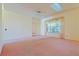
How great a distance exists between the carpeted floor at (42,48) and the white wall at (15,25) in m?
0.07

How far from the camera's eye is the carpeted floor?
93cm

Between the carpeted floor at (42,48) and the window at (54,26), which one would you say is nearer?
the carpeted floor at (42,48)

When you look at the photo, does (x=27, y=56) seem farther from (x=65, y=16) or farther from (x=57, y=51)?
(x=65, y=16)

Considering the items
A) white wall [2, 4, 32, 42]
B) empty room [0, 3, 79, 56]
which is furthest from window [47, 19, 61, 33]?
white wall [2, 4, 32, 42]

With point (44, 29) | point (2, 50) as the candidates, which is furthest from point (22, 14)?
point (2, 50)

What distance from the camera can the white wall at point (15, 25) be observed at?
958mm

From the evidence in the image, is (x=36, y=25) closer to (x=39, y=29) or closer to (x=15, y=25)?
(x=39, y=29)

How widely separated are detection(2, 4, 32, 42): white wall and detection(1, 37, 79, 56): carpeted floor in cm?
7

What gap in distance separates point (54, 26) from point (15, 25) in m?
0.37

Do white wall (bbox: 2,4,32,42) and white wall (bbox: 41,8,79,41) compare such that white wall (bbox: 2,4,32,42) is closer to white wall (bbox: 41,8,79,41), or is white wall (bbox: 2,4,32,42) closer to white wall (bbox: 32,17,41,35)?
white wall (bbox: 32,17,41,35)

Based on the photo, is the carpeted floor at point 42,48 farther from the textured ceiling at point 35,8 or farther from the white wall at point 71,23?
the textured ceiling at point 35,8

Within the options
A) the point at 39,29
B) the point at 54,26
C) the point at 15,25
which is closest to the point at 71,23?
the point at 54,26

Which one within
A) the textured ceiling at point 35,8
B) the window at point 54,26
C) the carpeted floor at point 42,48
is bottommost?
the carpeted floor at point 42,48

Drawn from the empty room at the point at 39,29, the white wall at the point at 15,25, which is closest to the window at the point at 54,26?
the empty room at the point at 39,29
